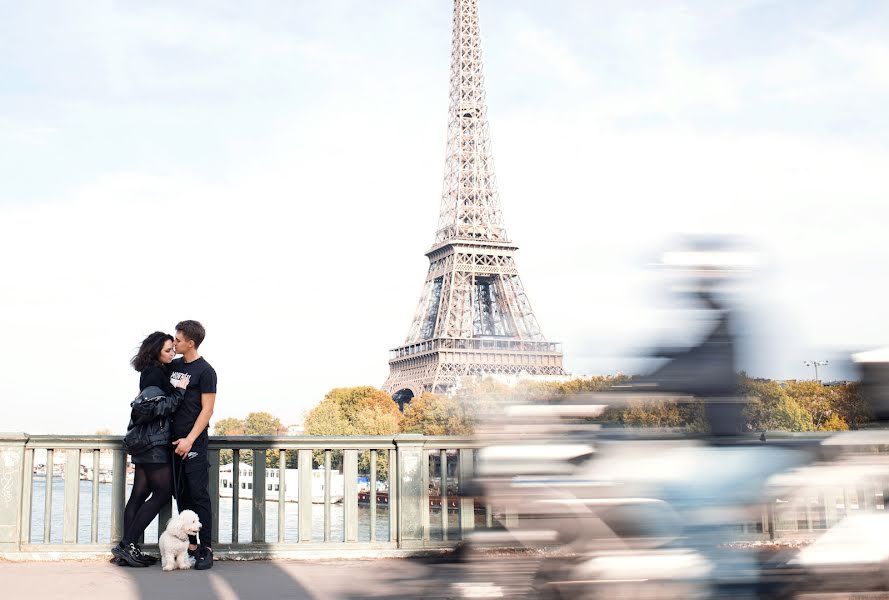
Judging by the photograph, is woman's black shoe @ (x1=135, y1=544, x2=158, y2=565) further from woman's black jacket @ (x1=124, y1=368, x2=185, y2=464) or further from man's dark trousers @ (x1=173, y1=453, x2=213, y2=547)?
woman's black jacket @ (x1=124, y1=368, x2=185, y2=464)

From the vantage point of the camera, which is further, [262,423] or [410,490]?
[262,423]

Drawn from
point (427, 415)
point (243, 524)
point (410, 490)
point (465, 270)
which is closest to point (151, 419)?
point (410, 490)

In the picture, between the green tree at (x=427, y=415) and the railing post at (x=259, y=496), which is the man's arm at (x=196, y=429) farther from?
the green tree at (x=427, y=415)

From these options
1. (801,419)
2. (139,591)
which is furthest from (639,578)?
(801,419)

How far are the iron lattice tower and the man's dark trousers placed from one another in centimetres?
5669

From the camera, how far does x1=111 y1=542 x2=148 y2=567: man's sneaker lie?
285 inches

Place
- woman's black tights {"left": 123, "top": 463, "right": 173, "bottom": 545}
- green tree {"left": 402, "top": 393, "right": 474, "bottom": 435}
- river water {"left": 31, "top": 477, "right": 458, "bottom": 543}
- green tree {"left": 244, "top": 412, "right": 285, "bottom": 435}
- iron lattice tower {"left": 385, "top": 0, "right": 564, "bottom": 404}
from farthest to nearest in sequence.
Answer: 1. green tree {"left": 244, "top": 412, "right": 285, "bottom": 435}
2. iron lattice tower {"left": 385, "top": 0, "right": 564, "bottom": 404}
3. green tree {"left": 402, "top": 393, "right": 474, "bottom": 435}
4. river water {"left": 31, "top": 477, "right": 458, "bottom": 543}
5. woman's black tights {"left": 123, "top": 463, "right": 173, "bottom": 545}

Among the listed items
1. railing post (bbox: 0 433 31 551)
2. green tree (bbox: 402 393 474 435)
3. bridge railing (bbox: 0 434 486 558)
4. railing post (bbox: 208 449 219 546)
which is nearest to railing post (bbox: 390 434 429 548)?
bridge railing (bbox: 0 434 486 558)

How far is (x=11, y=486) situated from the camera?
304 inches

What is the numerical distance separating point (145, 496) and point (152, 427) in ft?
1.81

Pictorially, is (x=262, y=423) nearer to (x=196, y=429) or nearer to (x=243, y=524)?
(x=243, y=524)

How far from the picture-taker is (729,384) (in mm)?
4387

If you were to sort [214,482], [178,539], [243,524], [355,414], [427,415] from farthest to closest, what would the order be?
[355,414] < [427,415] < [243,524] < [214,482] < [178,539]

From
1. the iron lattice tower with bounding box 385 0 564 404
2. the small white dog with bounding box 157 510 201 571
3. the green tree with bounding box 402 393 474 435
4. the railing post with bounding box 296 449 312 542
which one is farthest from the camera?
the iron lattice tower with bounding box 385 0 564 404
